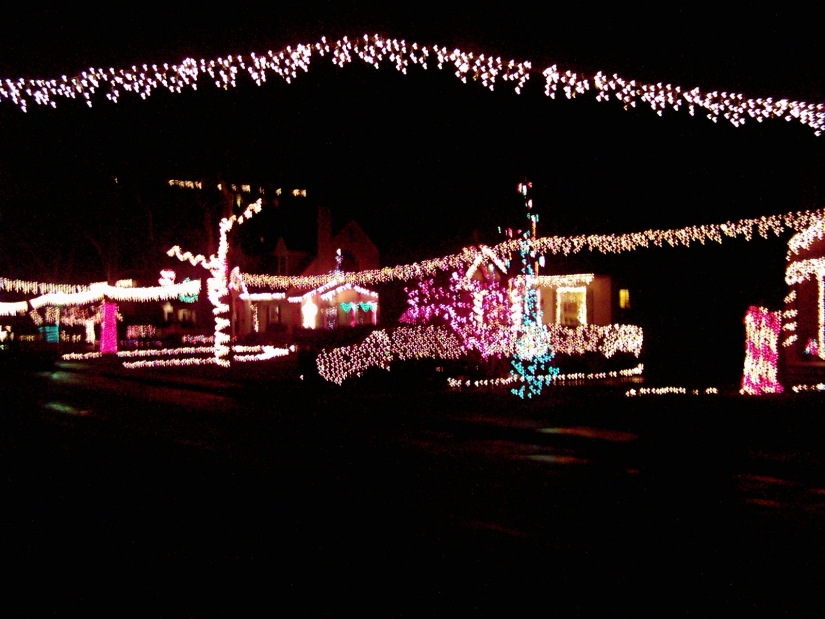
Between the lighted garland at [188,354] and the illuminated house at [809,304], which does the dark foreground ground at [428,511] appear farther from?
the lighted garland at [188,354]

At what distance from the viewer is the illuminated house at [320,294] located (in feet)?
132

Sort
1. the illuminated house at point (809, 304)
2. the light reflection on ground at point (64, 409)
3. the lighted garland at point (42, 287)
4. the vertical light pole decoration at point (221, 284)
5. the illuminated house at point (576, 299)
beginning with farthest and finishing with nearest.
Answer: the lighted garland at point (42, 287)
the illuminated house at point (576, 299)
the vertical light pole decoration at point (221, 284)
the illuminated house at point (809, 304)
the light reflection on ground at point (64, 409)

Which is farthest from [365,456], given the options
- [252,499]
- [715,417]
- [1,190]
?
[1,190]

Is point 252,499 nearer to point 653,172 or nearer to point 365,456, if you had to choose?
point 365,456

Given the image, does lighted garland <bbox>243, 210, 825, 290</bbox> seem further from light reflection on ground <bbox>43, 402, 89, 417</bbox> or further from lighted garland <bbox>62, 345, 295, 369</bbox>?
light reflection on ground <bbox>43, 402, 89, 417</bbox>

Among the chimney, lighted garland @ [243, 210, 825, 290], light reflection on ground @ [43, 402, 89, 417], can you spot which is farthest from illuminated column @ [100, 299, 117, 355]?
light reflection on ground @ [43, 402, 89, 417]

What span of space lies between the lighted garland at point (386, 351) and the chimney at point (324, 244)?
78.0ft

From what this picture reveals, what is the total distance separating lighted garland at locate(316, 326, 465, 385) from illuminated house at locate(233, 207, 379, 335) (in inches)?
783

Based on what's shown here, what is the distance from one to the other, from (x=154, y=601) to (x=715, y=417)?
9.37m

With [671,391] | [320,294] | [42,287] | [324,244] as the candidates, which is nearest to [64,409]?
[671,391]

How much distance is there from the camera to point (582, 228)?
28.3 meters

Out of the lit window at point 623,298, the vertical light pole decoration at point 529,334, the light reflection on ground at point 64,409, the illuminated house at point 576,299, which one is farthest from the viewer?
the illuminated house at point 576,299

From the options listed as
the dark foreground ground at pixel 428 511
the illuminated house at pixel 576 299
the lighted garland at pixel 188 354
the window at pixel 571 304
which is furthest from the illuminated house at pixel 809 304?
the lighted garland at pixel 188 354

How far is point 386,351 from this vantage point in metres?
18.6
